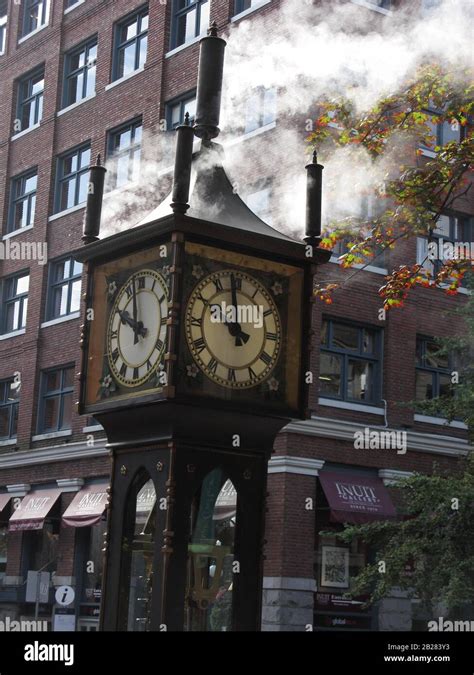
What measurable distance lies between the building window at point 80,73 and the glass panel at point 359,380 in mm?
10439

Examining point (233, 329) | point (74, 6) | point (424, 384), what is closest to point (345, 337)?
point (424, 384)

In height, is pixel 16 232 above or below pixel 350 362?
above

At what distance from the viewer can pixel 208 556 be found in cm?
473

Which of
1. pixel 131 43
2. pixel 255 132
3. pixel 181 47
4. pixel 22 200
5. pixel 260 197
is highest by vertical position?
pixel 131 43

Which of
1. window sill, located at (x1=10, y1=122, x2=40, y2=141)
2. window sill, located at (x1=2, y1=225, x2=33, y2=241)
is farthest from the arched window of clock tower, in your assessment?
window sill, located at (x1=10, y1=122, x2=40, y2=141)

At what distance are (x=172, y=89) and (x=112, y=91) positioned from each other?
8.75ft

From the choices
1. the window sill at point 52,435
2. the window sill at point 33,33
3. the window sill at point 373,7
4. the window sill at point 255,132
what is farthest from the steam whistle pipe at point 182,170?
the window sill at point 33,33

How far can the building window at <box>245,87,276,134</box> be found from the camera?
2081 centimetres

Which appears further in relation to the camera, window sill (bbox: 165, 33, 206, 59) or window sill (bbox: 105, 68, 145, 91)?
window sill (bbox: 105, 68, 145, 91)

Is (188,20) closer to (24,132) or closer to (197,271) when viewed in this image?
(24,132)

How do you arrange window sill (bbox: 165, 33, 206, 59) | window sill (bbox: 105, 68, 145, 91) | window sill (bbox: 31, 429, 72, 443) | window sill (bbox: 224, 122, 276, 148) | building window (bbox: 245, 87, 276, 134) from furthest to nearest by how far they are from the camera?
window sill (bbox: 105, 68, 145, 91) < window sill (bbox: 31, 429, 72, 443) < window sill (bbox: 165, 33, 206, 59) < building window (bbox: 245, 87, 276, 134) < window sill (bbox: 224, 122, 276, 148)

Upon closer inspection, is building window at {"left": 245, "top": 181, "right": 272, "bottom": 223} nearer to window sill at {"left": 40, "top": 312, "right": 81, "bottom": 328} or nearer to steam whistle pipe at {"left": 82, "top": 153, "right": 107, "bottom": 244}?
window sill at {"left": 40, "top": 312, "right": 81, "bottom": 328}

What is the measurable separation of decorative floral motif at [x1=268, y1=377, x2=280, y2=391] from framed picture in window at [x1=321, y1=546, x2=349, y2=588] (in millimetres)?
15866

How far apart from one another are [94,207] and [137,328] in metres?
0.87
